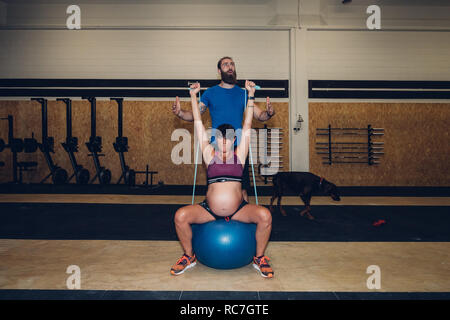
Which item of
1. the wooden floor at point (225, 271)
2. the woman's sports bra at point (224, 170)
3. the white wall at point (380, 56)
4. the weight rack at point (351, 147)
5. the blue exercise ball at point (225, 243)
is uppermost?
the white wall at point (380, 56)

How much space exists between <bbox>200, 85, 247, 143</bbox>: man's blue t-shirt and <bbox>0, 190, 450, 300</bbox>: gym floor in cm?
110

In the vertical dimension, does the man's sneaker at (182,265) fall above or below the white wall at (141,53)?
below

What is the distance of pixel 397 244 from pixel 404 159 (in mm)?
4475

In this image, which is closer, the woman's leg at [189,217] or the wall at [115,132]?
the woman's leg at [189,217]

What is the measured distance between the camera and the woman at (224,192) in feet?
6.34

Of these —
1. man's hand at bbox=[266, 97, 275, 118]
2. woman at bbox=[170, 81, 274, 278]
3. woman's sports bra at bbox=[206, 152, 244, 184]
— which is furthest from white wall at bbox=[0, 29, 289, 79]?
woman's sports bra at bbox=[206, 152, 244, 184]

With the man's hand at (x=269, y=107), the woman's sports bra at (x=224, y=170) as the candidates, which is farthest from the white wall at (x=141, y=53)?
the woman's sports bra at (x=224, y=170)

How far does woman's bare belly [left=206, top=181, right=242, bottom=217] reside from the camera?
6.32ft

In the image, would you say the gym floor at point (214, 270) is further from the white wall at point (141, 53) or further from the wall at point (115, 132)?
the white wall at point (141, 53)

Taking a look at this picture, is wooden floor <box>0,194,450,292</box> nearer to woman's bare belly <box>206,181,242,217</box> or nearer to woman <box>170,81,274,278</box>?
woman <box>170,81,274,278</box>

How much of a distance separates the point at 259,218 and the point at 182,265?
610 mm

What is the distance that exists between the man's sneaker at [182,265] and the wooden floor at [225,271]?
40 mm

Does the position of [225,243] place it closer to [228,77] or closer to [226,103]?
[226,103]

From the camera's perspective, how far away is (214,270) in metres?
2.09
